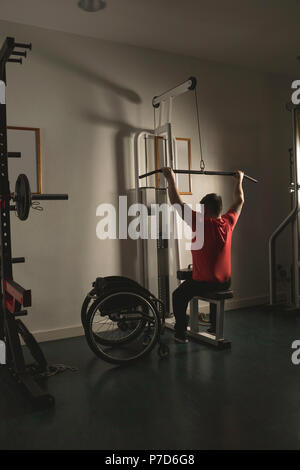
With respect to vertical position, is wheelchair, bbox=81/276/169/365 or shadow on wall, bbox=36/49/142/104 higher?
shadow on wall, bbox=36/49/142/104

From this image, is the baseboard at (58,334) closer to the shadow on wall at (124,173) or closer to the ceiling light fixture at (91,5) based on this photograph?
the shadow on wall at (124,173)

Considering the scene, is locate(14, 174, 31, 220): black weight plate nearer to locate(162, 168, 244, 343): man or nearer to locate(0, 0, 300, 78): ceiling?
locate(162, 168, 244, 343): man

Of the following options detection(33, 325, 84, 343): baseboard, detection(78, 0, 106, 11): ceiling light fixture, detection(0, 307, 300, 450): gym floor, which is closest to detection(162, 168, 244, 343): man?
detection(0, 307, 300, 450): gym floor

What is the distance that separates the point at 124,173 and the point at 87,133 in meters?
0.52

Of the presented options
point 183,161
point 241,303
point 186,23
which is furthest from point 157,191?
point 241,303

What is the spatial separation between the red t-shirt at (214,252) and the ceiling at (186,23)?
5.79ft

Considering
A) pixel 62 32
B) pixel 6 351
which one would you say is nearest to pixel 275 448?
pixel 6 351

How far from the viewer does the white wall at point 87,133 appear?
3.71m

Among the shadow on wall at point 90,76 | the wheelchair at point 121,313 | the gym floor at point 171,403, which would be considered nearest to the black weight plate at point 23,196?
the wheelchair at point 121,313

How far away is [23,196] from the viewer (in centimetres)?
260

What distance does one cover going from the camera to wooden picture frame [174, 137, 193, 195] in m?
4.45

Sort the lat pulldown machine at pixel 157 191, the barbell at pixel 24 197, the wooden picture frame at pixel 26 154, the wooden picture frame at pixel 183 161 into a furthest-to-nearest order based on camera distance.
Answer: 1. the wooden picture frame at pixel 183 161
2. the lat pulldown machine at pixel 157 191
3. the wooden picture frame at pixel 26 154
4. the barbell at pixel 24 197

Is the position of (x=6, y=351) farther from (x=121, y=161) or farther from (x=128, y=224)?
(x=121, y=161)

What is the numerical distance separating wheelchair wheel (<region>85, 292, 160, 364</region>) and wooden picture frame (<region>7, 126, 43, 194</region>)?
1.26m
